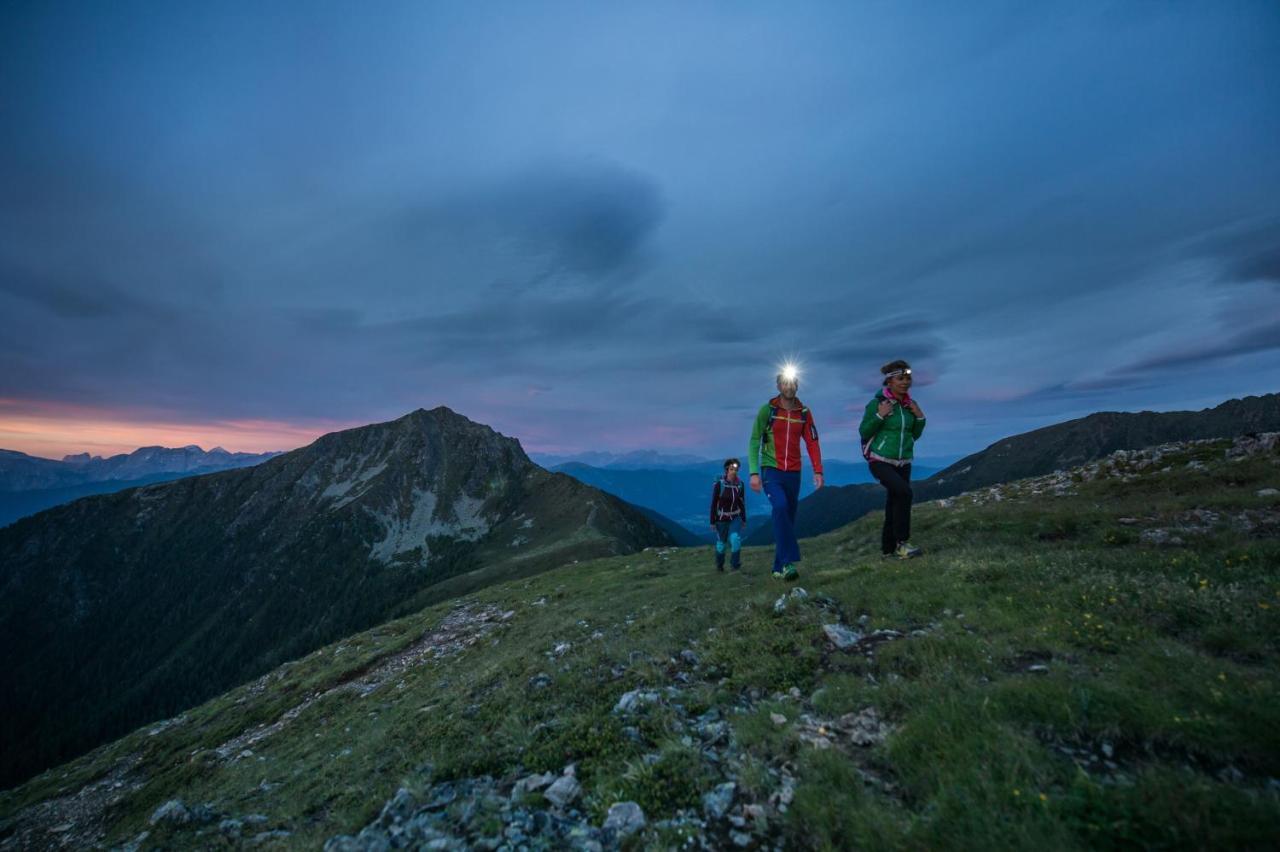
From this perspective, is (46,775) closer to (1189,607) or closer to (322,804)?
(322,804)

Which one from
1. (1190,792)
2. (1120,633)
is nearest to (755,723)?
(1190,792)

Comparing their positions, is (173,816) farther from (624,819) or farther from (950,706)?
(950,706)

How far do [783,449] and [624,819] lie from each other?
→ 9.60m

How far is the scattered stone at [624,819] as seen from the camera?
4590mm

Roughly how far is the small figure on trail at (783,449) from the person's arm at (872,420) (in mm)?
1225

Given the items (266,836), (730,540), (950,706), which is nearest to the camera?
(950,706)

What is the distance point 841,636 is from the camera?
7.91m

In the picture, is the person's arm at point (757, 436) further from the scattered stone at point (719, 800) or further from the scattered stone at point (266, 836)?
the scattered stone at point (266, 836)

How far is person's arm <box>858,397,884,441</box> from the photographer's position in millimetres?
12289

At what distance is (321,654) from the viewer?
35.0 meters

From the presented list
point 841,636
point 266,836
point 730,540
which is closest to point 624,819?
point 841,636

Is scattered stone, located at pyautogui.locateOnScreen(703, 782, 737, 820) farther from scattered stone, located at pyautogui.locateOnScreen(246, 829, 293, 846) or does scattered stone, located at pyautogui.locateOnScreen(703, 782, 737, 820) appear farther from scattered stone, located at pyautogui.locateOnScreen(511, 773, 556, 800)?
scattered stone, located at pyautogui.locateOnScreen(246, 829, 293, 846)

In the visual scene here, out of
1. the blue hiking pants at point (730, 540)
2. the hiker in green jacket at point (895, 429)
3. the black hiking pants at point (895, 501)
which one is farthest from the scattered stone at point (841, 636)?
the blue hiking pants at point (730, 540)

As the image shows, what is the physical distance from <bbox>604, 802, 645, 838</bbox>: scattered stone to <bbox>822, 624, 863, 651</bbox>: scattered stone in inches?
171
